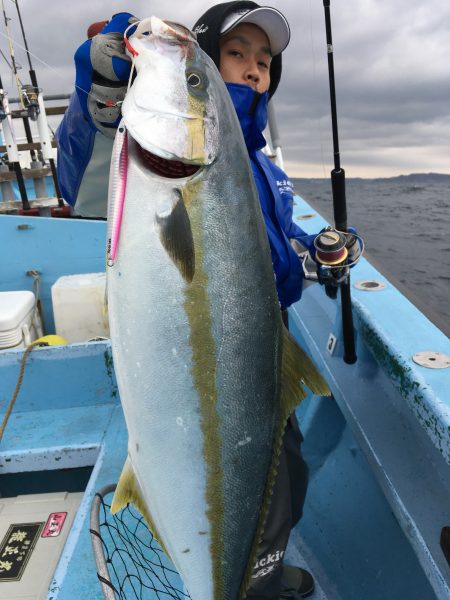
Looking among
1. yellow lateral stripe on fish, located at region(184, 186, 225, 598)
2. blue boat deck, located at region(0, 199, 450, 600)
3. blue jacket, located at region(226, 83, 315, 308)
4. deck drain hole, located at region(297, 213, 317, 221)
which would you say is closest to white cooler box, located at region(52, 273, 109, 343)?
blue boat deck, located at region(0, 199, 450, 600)

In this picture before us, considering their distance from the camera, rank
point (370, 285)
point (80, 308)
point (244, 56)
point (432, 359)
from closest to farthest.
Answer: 1. point (244, 56)
2. point (432, 359)
3. point (370, 285)
4. point (80, 308)

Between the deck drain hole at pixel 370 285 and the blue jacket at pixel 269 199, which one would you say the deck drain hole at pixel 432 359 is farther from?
the deck drain hole at pixel 370 285

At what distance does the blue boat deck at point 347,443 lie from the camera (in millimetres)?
2102

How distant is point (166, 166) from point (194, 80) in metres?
0.26

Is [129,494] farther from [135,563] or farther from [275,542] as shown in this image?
[135,563]

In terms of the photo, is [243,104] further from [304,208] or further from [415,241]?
[415,241]

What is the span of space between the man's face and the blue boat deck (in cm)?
140

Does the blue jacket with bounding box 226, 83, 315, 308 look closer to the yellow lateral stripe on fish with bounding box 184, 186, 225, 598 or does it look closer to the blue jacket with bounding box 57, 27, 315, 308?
the blue jacket with bounding box 57, 27, 315, 308

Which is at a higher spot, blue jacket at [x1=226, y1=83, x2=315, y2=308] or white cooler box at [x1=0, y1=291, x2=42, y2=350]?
blue jacket at [x1=226, y1=83, x2=315, y2=308]

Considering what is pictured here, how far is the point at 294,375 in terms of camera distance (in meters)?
1.60

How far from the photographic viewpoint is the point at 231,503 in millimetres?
1472

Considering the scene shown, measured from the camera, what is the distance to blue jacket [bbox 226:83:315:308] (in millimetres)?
2092

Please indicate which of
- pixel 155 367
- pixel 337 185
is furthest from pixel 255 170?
pixel 155 367

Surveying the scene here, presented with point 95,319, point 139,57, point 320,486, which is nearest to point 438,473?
point 320,486
